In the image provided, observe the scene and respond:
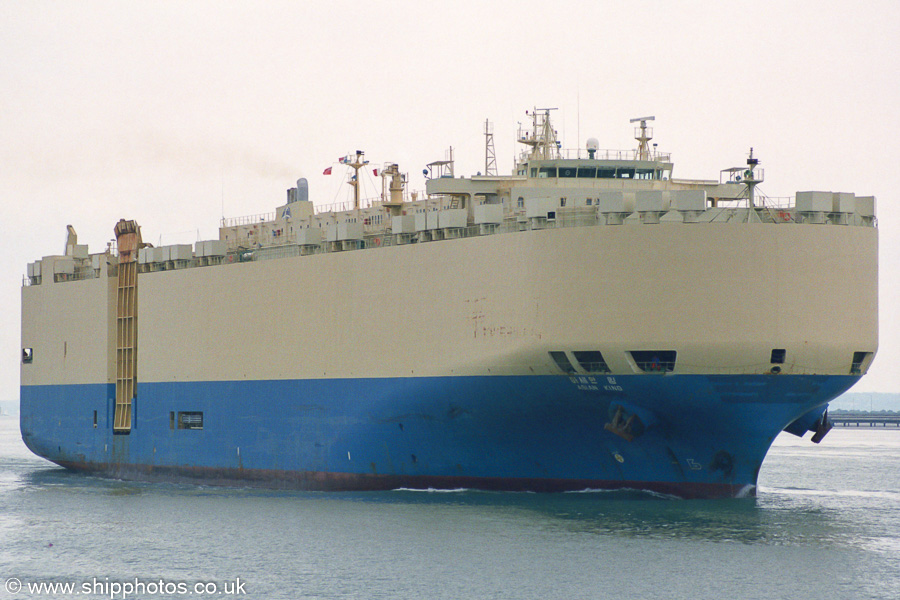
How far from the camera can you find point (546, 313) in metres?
32.3

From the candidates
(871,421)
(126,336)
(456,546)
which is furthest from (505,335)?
(871,421)

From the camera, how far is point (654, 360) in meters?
31.1

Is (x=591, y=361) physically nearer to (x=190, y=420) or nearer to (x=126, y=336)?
(x=190, y=420)

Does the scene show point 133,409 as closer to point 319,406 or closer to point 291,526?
point 319,406

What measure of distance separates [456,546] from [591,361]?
255 inches

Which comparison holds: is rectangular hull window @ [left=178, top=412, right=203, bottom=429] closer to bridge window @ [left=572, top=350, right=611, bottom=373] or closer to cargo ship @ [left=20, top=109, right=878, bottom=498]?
cargo ship @ [left=20, top=109, right=878, bottom=498]

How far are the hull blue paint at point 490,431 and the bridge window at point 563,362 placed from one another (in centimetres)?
30

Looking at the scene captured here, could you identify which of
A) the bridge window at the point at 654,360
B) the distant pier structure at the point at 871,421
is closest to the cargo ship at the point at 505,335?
the bridge window at the point at 654,360

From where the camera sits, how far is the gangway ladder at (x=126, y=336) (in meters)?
45.7

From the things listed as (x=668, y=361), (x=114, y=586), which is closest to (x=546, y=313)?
(x=668, y=361)

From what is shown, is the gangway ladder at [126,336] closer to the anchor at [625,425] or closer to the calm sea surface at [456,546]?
the calm sea surface at [456,546]

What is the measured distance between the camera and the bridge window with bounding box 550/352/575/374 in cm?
3200

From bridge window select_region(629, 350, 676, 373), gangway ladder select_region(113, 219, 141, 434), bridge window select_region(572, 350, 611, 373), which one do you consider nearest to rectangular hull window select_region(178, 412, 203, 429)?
gangway ladder select_region(113, 219, 141, 434)

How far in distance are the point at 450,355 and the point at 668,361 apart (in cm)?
642
